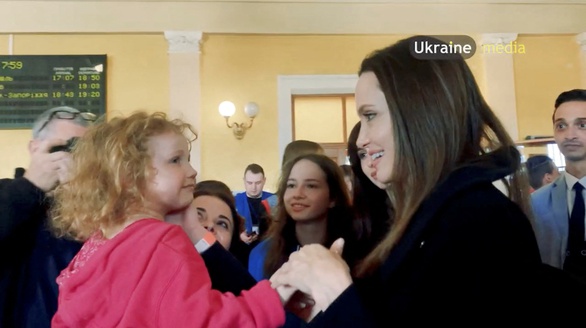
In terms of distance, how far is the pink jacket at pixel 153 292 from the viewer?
3.05ft

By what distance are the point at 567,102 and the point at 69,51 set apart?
5.40 meters

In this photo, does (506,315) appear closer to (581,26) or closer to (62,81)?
(62,81)

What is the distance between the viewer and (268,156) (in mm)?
6043

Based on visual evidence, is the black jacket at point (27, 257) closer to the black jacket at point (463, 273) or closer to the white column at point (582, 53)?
the black jacket at point (463, 273)

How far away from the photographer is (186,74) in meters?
5.95

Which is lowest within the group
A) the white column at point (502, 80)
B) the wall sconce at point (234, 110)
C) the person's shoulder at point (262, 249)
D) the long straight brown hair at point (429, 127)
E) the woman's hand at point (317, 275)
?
the person's shoulder at point (262, 249)

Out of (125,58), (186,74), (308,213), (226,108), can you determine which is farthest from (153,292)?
(125,58)

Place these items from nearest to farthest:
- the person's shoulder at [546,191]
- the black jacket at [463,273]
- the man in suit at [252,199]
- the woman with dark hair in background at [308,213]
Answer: the black jacket at [463,273] < the woman with dark hair in background at [308,213] < the person's shoulder at [546,191] < the man in suit at [252,199]

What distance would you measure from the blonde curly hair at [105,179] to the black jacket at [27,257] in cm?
4

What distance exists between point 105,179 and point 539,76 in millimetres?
6213

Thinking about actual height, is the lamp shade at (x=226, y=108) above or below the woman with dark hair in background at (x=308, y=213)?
above

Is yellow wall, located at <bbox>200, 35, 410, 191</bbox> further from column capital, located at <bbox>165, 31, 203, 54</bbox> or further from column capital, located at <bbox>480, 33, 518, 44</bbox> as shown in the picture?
column capital, located at <bbox>480, 33, 518, 44</bbox>

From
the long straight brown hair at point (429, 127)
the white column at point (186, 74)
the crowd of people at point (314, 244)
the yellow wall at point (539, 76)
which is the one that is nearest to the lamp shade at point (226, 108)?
the white column at point (186, 74)

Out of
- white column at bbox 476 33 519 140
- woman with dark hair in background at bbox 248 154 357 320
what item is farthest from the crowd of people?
white column at bbox 476 33 519 140
